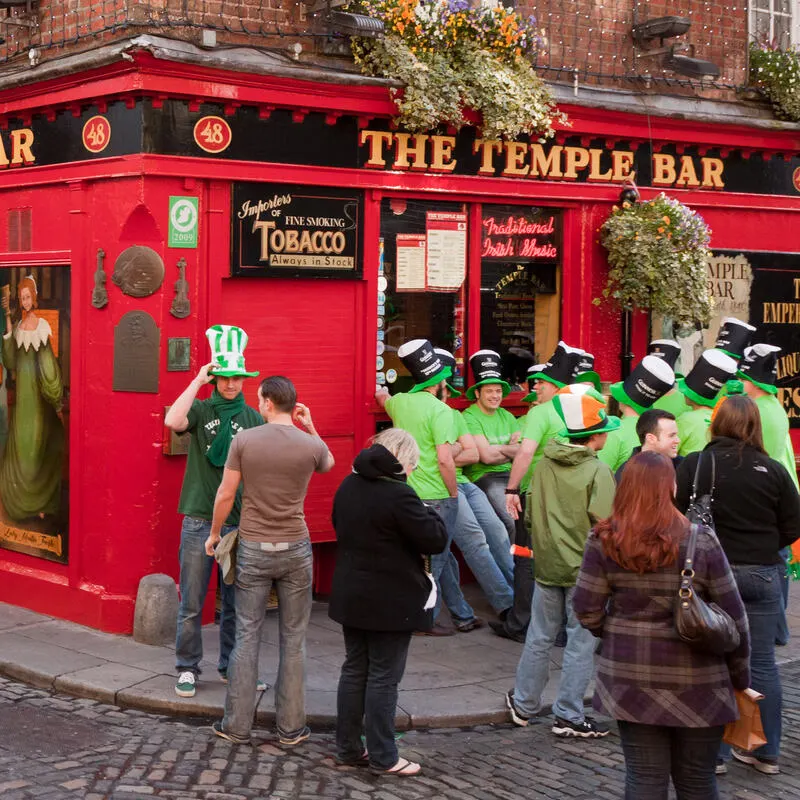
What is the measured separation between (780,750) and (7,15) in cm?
798

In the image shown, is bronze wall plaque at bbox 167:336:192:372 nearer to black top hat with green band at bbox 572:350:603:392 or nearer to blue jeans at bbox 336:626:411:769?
black top hat with green band at bbox 572:350:603:392

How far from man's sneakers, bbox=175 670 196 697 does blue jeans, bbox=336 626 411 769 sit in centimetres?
136

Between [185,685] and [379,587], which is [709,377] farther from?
[185,685]

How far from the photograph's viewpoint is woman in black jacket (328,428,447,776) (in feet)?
22.4

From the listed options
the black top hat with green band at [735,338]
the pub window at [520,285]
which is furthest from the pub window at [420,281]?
the black top hat with green band at [735,338]

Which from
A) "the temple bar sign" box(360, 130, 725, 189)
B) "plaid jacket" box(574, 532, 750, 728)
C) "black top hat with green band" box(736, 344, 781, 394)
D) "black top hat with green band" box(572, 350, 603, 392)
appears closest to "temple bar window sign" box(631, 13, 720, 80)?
"the temple bar sign" box(360, 130, 725, 189)

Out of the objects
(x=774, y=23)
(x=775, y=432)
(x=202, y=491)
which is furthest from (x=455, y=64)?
(x=774, y=23)

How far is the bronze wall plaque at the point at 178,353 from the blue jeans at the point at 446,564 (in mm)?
1998

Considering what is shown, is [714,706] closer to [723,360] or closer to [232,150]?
[723,360]

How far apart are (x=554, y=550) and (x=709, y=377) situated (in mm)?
2382

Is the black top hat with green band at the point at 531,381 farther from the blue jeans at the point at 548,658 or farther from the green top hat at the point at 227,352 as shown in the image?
the blue jeans at the point at 548,658

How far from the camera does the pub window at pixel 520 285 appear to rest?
1136 centimetres

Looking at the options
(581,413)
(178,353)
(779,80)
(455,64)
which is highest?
(779,80)

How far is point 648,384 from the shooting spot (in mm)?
9484
